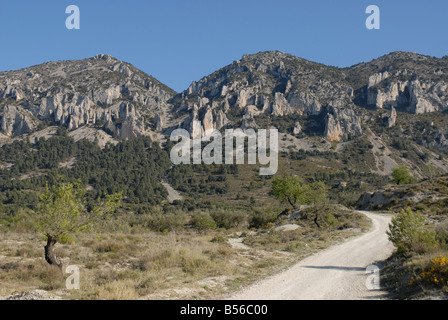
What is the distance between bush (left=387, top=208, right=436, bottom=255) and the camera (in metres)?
13.6

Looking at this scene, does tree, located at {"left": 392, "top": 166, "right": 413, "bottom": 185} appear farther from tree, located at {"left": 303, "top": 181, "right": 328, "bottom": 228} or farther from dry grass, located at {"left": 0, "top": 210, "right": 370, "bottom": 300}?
dry grass, located at {"left": 0, "top": 210, "right": 370, "bottom": 300}

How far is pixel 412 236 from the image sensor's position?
556 inches

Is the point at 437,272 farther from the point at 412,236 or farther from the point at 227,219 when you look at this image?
the point at 227,219

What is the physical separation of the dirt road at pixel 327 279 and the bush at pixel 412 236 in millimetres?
2137

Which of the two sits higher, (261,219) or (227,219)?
(261,219)

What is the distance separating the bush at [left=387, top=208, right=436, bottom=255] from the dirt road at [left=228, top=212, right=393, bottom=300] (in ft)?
7.01

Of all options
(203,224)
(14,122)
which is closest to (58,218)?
(203,224)

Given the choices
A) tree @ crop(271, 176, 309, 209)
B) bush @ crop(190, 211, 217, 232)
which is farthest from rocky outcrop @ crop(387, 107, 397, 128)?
bush @ crop(190, 211, 217, 232)

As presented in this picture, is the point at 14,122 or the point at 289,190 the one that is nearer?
the point at 289,190

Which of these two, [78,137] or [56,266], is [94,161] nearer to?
[78,137]

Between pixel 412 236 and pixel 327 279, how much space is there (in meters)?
5.27

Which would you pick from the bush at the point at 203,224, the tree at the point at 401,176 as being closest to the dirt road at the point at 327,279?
the bush at the point at 203,224

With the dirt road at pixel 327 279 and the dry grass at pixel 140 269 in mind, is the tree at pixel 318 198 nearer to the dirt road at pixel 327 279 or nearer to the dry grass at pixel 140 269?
the dry grass at pixel 140 269

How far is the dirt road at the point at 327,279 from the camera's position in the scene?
33.2ft
